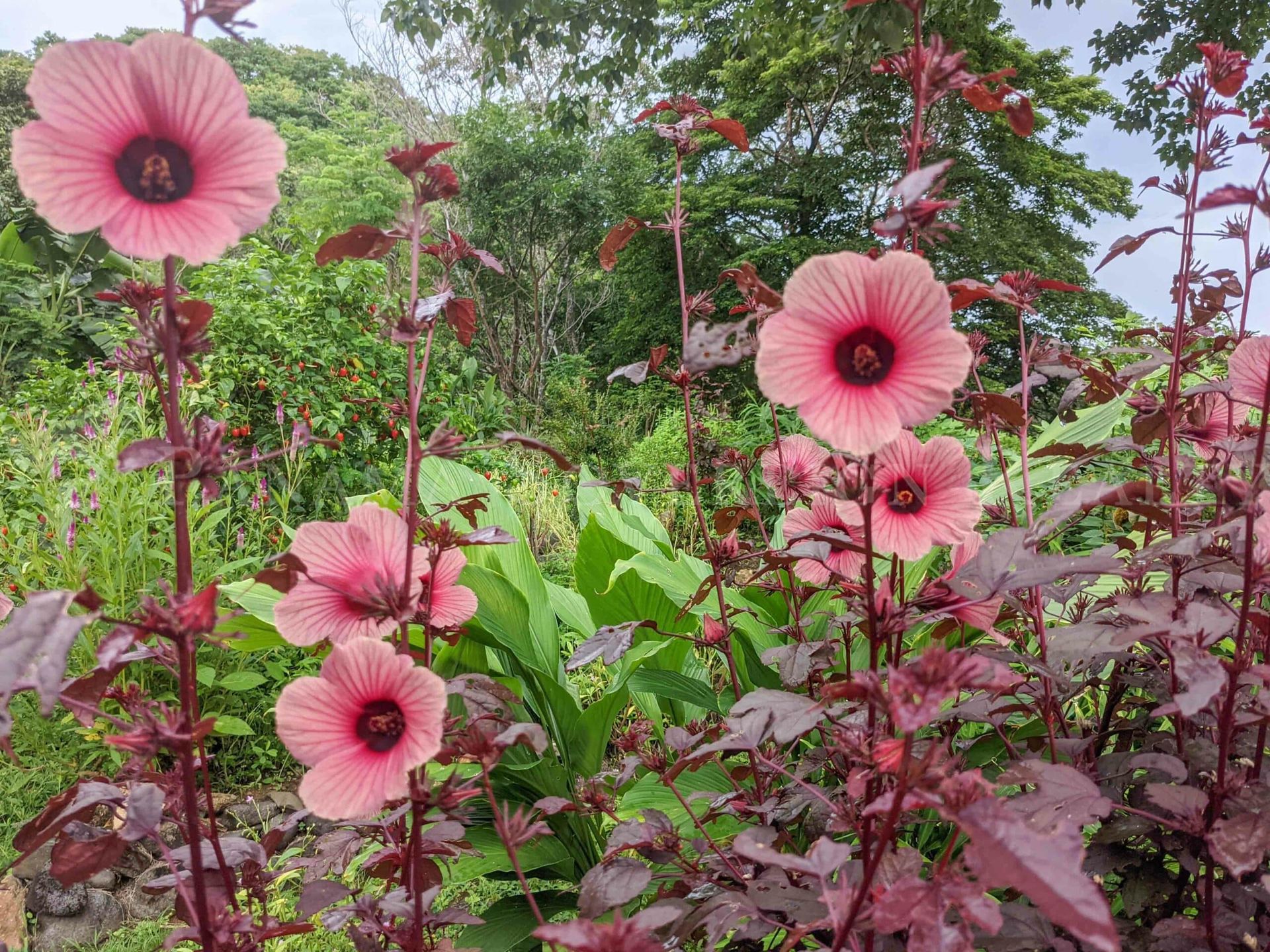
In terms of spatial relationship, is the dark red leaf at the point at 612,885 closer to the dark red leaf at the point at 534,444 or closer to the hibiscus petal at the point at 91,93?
the dark red leaf at the point at 534,444

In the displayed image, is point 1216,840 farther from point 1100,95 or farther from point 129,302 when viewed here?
point 1100,95

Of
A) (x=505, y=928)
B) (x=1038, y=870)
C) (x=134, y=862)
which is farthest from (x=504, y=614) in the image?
(x=134, y=862)

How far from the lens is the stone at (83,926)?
1935mm

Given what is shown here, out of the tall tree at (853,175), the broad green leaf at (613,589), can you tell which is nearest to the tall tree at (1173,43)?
the tall tree at (853,175)

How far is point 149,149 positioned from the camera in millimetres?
526

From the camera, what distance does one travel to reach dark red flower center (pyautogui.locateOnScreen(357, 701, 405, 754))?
61cm

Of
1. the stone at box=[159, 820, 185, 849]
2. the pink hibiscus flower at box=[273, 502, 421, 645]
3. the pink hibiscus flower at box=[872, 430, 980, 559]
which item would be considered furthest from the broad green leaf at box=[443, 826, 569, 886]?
the stone at box=[159, 820, 185, 849]

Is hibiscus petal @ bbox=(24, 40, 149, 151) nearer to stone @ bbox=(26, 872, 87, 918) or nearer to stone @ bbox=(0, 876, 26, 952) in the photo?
stone @ bbox=(0, 876, 26, 952)

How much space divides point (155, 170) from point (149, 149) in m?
0.02

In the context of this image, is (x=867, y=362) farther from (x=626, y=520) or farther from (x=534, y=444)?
(x=626, y=520)

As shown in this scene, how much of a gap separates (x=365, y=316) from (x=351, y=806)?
15.2 feet

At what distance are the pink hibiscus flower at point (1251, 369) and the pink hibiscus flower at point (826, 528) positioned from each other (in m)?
0.45

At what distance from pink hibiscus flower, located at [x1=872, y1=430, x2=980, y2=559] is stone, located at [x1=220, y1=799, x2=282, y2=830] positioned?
2375 mm

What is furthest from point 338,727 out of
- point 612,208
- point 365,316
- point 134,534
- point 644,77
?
point 644,77
